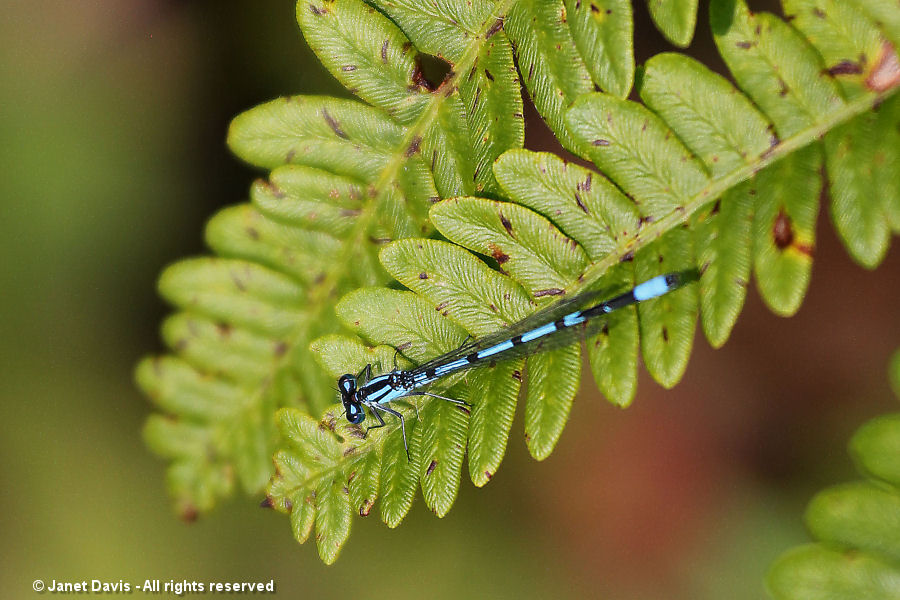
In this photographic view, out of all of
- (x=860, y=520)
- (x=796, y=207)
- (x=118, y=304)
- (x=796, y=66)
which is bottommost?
(x=860, y=520)

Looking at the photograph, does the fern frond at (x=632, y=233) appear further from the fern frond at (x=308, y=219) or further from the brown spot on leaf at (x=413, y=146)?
the brown spot on leaf at (x=413, y=146)

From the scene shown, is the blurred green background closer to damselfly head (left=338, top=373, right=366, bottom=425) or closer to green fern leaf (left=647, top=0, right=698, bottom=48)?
damselfly head (left=338, top=373, right=366, bottom=425)

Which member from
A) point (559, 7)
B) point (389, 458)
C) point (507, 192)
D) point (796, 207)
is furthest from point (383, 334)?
point (796, 207)

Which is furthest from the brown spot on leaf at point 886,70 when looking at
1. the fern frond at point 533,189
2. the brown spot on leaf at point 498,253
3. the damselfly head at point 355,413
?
the damselfly head at point 355,413

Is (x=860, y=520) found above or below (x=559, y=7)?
below

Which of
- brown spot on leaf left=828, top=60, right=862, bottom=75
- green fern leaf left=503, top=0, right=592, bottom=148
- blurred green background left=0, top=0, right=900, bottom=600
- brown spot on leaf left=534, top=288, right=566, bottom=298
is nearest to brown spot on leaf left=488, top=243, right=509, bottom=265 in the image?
brown spot on leaf left=534, top=288, right=566, bottom=298

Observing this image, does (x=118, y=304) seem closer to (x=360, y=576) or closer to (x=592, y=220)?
(x=360, y=576)
